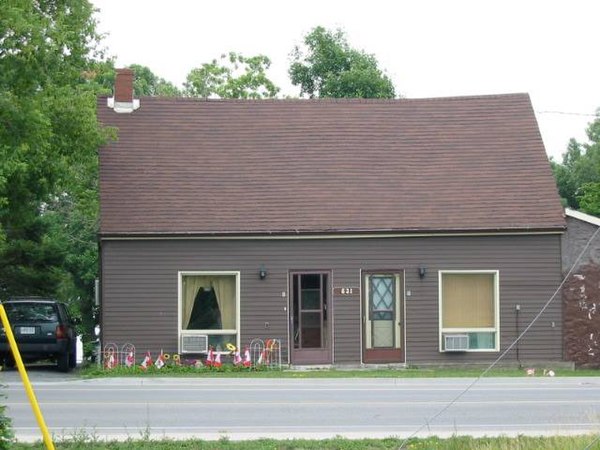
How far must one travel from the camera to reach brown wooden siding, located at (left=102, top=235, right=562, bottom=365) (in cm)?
2764

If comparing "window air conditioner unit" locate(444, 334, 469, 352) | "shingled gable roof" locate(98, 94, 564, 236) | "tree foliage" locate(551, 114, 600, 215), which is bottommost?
"window air conditioner unit" locate(444, 334, 469, 352)

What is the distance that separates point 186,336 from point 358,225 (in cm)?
478

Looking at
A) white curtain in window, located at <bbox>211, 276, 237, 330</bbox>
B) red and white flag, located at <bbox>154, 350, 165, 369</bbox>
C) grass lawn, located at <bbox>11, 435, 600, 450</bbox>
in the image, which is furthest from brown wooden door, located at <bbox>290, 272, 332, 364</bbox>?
grass lawn, located at <bbox>11, 435, 600, 450</bbox>

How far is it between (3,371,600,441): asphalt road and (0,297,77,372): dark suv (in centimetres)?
267

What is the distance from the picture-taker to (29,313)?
27.2 m

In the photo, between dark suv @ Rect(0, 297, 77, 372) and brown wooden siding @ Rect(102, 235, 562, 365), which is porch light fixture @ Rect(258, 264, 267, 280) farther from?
dark suv @ Rect(0, 297, 77, 372)

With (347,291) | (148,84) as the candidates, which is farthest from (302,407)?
(148,84)

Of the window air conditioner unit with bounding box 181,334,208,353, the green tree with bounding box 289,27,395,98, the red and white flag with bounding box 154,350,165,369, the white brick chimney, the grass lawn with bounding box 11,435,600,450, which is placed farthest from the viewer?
the green tree with bounding box 289,27,395,98

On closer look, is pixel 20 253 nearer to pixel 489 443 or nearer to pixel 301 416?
pixel 301 416

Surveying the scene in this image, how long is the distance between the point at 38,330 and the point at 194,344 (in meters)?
3.57

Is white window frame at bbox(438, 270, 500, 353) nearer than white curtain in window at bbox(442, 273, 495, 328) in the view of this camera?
Yes

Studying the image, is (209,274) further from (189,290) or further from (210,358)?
(210,358)

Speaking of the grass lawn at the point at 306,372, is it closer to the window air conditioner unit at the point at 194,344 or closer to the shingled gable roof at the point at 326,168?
the window air conditioner unit at the point at 194,344

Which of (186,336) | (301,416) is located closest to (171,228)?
(186,336)
